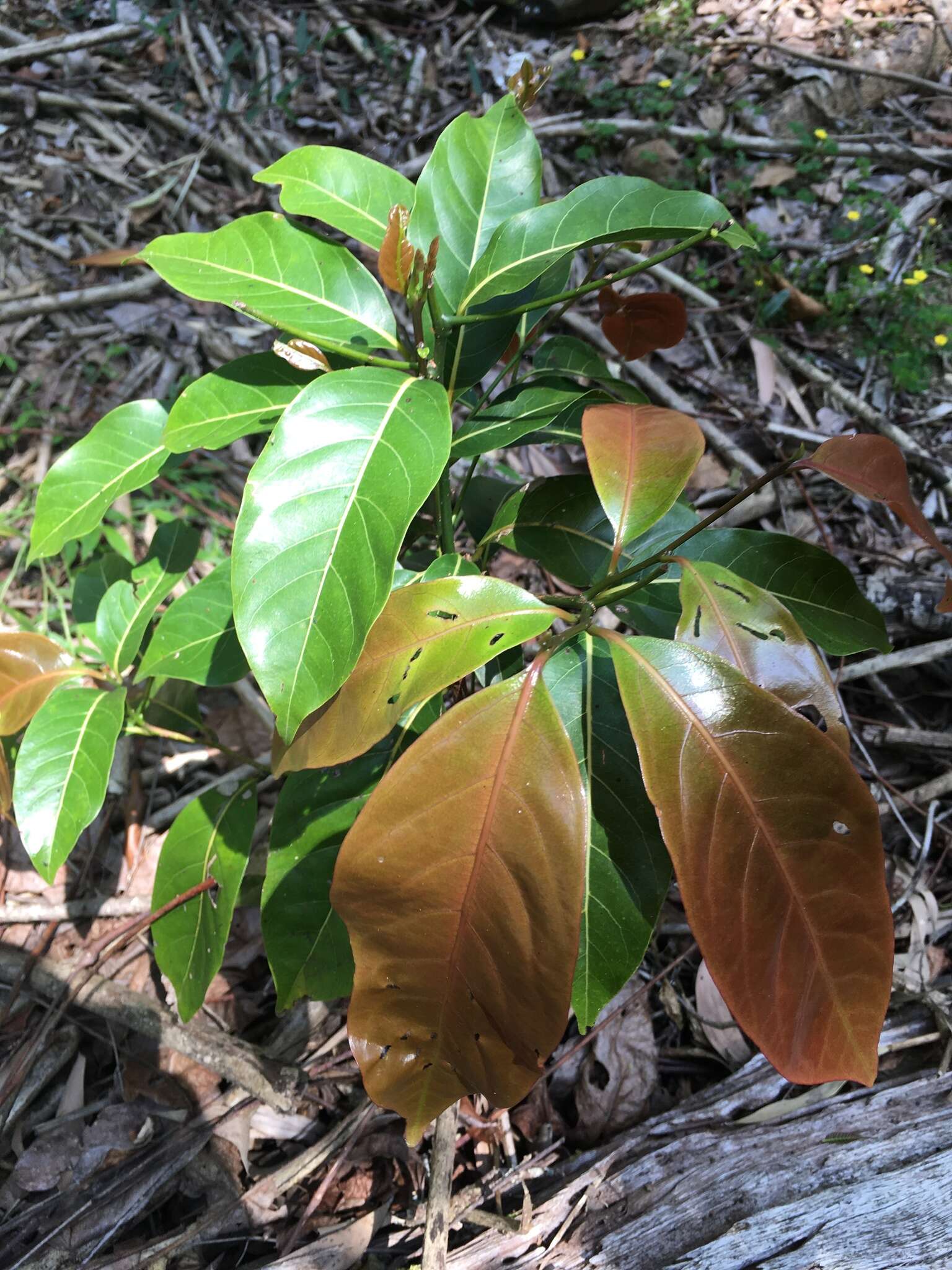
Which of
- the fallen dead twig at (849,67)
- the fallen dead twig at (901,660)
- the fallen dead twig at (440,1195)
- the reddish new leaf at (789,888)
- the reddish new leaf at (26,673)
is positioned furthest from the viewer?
the fallen dead twig at (849,67)

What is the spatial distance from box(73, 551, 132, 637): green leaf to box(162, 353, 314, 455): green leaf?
2.08 feet

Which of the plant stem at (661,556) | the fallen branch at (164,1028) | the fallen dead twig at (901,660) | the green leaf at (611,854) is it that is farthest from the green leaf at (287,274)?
the fallen dead twig at (901,660)

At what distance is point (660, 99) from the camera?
3.54 meters

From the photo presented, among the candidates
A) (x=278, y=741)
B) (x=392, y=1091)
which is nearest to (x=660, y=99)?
(x=278, y=741)

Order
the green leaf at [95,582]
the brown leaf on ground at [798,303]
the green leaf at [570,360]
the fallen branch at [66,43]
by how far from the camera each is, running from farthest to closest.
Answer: the fallen branch at [66,43] < the brown leaf on ground at [798,303] < the green leaf at [95,582] < the green leaf at [570,360]

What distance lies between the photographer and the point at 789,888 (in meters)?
0.75

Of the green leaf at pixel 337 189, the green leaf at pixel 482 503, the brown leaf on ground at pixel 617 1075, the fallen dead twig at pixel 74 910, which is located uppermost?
the green leaf at pixel 337 189

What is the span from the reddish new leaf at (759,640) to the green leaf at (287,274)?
66 centimetres

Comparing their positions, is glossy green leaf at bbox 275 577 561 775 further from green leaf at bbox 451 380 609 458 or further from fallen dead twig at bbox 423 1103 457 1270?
fallen dead twig at bbox 423 1103 457 1270

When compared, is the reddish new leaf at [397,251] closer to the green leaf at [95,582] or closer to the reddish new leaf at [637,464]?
the reddish new leaf at [637,464]

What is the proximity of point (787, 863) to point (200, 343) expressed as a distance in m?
3.02

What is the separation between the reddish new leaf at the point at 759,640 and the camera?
872 mm

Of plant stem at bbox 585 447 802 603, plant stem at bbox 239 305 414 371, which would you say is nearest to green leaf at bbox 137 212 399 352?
plant stem at bbox 239 305 414 371

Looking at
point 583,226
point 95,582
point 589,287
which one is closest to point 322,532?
point 589,287
